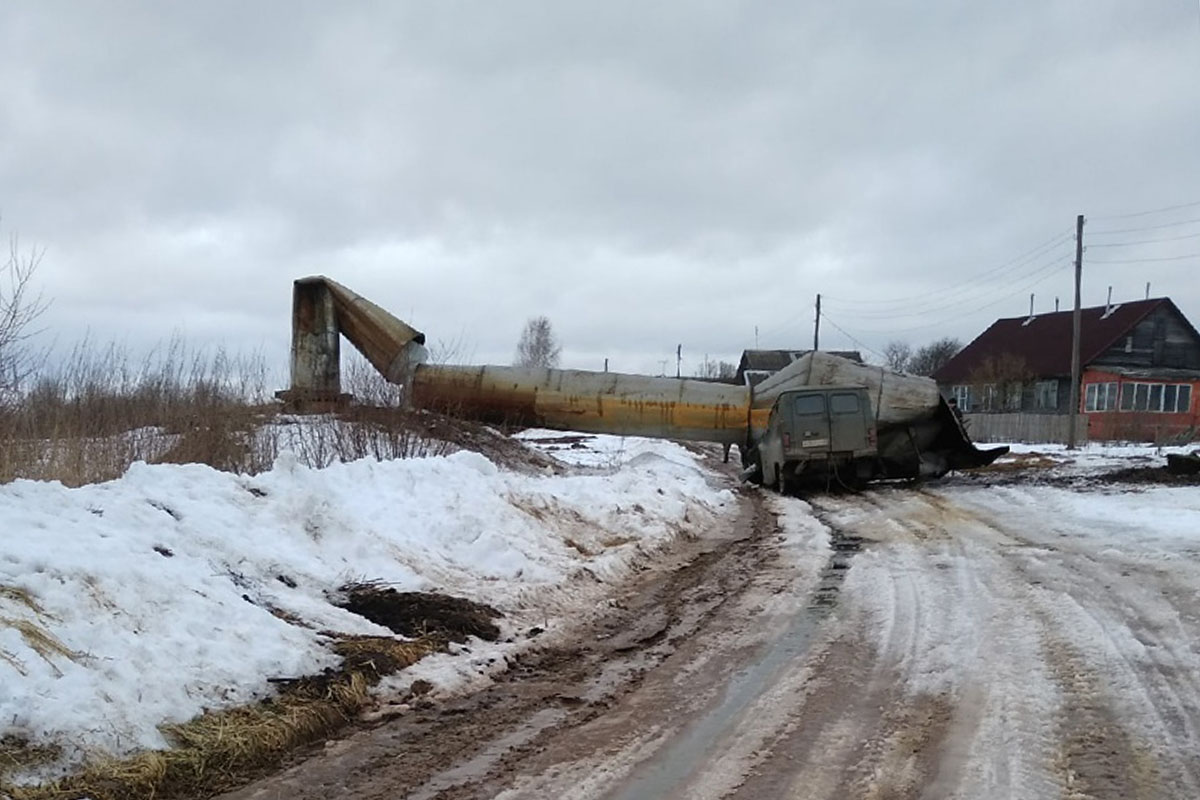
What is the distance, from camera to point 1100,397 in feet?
153

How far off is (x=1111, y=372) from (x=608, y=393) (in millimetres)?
34305

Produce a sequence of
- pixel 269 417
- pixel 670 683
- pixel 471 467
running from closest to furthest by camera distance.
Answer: pixel 670 683 → pixel 471 467 → pixel 269 417

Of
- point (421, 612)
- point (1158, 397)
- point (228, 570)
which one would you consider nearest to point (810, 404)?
point (421, 612)

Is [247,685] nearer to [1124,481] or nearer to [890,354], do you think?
[1124,481]

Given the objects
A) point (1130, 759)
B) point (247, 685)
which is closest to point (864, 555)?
point (1130, 759)

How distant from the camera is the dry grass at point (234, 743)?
416cm

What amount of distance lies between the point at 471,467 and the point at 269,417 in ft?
16.8

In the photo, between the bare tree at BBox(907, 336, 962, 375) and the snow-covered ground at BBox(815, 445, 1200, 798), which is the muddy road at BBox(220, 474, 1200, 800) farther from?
the bare tree at BBox(907, 336, 962, 375)

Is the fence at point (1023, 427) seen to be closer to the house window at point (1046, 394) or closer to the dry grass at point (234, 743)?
the house window at point (1046, 394)

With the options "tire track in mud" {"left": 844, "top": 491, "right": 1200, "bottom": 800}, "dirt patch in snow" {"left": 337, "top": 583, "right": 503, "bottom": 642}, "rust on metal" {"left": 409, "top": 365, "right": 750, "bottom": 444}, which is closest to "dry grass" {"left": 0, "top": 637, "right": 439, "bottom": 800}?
"dirt patch in snow" {"left": 337, "top": 583, "right": 503, "bottom": 642}

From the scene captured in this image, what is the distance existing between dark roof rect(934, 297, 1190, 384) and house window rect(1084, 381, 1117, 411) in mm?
1468

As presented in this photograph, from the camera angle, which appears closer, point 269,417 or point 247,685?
point 247,685

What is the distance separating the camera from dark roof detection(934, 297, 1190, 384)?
158ft

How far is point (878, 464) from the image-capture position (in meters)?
21.6
